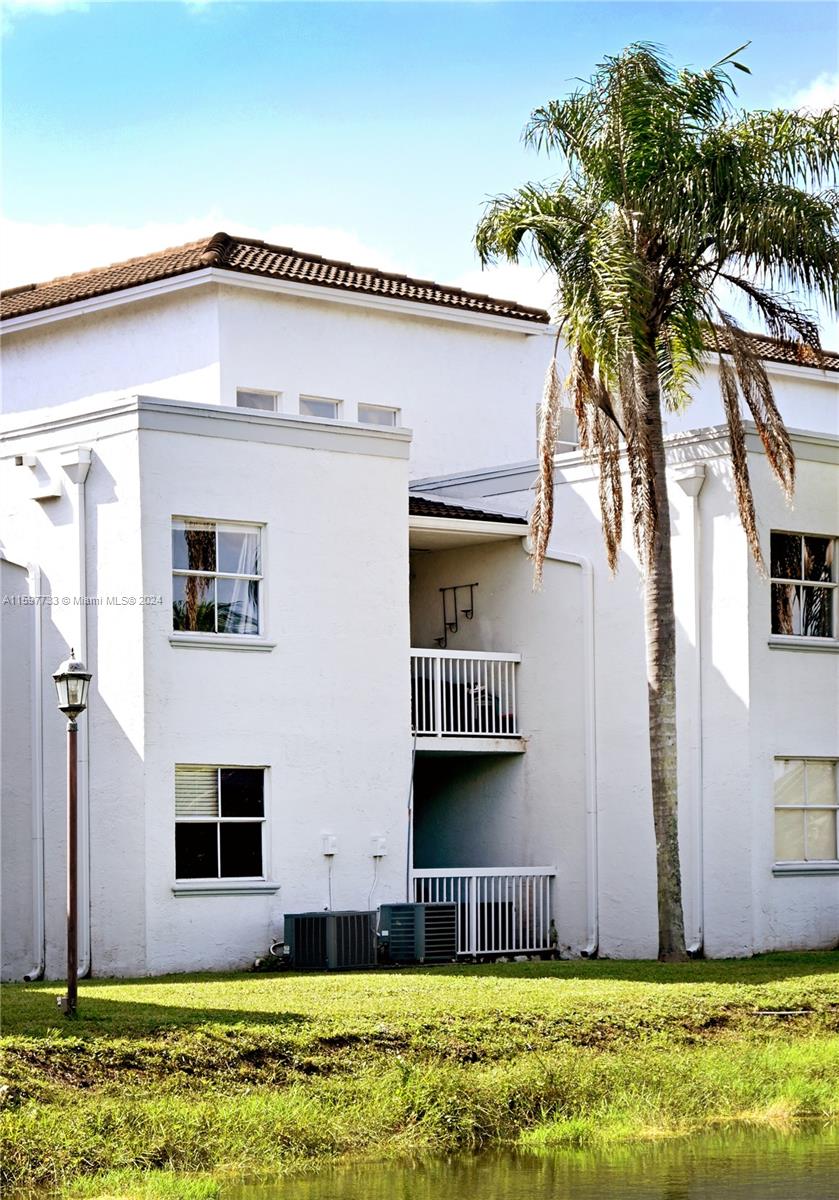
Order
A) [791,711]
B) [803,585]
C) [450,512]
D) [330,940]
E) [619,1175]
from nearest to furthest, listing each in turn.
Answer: [619,1175], [330,940], [791,711], [803,585], [450,512]

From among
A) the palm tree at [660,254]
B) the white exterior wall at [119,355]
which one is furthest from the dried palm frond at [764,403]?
the white exterior wall at [119,355]

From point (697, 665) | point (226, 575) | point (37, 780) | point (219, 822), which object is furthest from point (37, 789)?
point (697, 665)

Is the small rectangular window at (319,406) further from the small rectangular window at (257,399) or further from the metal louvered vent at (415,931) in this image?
the metal louvered vent at (415,931)

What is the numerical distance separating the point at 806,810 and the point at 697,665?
7.85ft

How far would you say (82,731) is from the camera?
885 inches

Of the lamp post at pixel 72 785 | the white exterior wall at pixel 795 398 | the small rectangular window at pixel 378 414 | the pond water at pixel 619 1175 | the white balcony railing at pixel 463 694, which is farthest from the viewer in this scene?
the white exterior wall at pixel 795 398

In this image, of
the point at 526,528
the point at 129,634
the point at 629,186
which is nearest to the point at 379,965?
the point at 129,634

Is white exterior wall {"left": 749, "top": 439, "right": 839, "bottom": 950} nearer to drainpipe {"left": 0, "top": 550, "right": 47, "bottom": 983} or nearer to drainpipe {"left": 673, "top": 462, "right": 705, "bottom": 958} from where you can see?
drainpipe {"left": 673, "top": 462, "right": 705, "bottom": 958}

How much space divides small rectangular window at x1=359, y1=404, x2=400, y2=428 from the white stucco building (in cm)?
297

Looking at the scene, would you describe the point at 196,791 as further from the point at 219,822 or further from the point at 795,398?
the point at 795,398

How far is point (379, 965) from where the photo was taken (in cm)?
2262

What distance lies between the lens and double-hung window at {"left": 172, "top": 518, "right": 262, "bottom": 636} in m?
22.8

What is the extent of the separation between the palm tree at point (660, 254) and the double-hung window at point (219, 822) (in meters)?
4.57

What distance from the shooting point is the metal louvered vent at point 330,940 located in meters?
22.1
